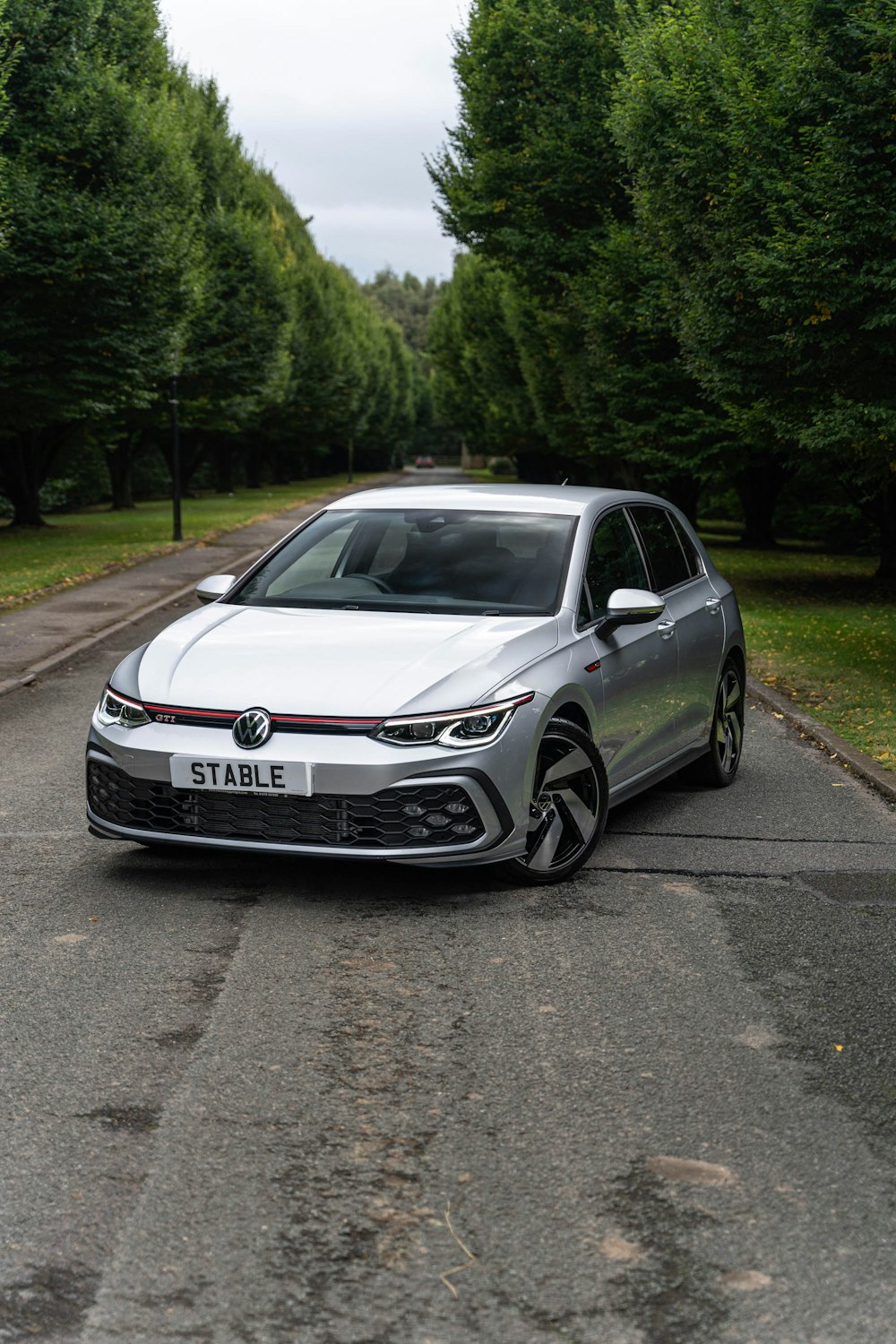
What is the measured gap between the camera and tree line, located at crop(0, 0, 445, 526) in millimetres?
27156

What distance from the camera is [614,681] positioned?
684 cm

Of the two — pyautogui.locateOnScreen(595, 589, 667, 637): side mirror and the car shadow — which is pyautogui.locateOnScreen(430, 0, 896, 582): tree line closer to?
pyautogui.locateOnScreen(595, 589, 667, 637): side mirror

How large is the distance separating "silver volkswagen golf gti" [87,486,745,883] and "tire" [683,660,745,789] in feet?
1.72

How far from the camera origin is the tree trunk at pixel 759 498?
105 feet

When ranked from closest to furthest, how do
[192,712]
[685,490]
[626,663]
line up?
[192,712]
[626,663]
[685,490]

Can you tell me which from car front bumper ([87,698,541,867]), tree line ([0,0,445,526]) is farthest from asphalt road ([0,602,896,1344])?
tree line ([0,0,445,526])

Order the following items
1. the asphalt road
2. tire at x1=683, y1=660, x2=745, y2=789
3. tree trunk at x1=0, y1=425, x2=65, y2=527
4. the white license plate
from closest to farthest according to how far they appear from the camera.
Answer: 1. the asphalt road
2. the white license plate
3. tire at x1=683, y1=660, x2=745, y2=789
4. tree trunk at x1=0, y1=425, x2=65, y2=527

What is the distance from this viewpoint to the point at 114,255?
27.3 meters

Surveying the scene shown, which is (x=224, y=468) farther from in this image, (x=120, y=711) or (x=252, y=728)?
(x=252, y=728)

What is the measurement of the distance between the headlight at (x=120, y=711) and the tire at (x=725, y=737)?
342 cm

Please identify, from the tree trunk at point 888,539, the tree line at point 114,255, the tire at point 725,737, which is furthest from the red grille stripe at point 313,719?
the tree trunk at point 888,539

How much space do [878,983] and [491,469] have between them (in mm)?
102434

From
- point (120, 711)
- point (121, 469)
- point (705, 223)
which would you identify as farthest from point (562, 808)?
point (121, 469)

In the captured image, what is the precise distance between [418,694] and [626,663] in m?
1.50
